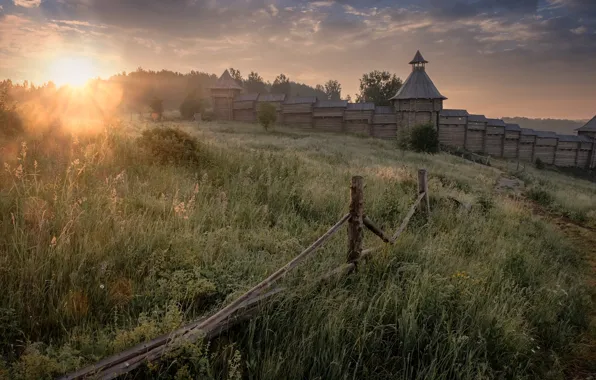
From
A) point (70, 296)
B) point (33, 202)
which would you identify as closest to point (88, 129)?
point (33, 202)

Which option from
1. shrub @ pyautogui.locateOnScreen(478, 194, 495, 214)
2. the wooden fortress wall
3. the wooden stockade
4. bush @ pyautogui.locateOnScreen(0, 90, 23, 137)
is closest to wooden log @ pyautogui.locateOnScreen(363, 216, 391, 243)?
the wooden stockade

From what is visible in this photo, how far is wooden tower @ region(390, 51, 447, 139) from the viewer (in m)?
43.3

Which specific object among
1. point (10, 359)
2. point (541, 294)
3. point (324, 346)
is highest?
point (10, 359)

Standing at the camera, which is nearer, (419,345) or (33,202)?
(419,345)

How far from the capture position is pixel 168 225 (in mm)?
4613

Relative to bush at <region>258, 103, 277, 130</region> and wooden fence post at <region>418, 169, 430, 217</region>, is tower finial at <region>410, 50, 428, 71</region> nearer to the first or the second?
bush at <region>258, 103, 277, 130</region>

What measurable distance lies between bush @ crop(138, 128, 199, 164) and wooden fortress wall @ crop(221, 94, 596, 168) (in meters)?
39.5

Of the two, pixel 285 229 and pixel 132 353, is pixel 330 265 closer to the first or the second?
pixel 285 229

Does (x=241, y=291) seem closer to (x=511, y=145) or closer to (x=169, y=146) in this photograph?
(x=169, y=146)

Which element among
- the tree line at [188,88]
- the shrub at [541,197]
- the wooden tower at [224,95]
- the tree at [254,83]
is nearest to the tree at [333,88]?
the tree line at [188,88]

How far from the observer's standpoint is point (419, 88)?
43656 millimetres

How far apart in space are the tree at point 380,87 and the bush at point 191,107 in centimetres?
2967

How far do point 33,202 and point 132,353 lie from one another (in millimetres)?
2924

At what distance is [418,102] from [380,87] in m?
20.5
